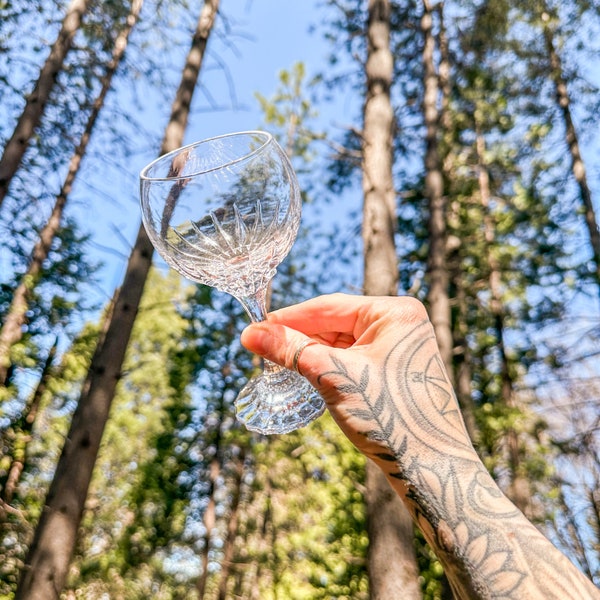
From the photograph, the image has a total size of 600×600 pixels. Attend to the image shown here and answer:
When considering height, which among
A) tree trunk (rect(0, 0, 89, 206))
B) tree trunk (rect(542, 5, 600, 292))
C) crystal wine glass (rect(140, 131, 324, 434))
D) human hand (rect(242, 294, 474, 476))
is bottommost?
human hand (rect(242, 294, 474, 476))

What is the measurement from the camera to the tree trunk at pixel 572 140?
1044 centimetres

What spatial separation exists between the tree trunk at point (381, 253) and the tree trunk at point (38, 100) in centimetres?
389

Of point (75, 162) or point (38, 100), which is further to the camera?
point (75, 162)

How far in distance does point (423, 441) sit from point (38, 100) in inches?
285

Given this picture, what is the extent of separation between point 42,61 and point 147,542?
33.1 ft

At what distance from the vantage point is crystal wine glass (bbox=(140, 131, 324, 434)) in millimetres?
1368

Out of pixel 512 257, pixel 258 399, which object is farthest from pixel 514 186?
pixel 258 399

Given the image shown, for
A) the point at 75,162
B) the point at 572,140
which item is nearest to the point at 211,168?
the point at 75,162

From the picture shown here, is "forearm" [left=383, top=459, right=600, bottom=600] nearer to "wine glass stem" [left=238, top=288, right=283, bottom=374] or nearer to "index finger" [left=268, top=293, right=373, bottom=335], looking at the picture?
"index finger" [left=268, top=293, right=373, bottom=335]

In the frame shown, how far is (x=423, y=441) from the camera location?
3.81 ft

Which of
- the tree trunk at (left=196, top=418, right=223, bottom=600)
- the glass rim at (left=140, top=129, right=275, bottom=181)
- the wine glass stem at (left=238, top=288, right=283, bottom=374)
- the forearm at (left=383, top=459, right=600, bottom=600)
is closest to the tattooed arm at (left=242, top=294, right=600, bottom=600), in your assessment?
the forearm at (left=383, top=459, right=600, bottom=600)

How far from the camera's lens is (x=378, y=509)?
159 inches

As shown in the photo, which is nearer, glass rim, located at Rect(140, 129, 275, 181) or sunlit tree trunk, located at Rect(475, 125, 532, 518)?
glass rim, located at Rect(140, 129, 275, 181)

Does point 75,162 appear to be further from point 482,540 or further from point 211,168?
point 482,540
